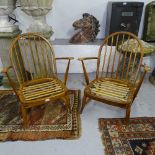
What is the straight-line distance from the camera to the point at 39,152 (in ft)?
5.79

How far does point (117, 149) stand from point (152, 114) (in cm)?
74

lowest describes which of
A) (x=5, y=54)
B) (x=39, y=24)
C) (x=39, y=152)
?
(x=39, y=152)

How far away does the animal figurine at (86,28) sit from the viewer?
117 inches

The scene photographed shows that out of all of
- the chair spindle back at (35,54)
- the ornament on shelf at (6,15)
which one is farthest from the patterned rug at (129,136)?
the ornament on shelf at (6,15)

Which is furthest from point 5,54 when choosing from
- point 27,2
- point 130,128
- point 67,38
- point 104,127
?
point 130,128

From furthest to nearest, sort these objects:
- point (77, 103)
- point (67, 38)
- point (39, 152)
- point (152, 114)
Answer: point (67, 38) → point (77, 103) → point (152, 114) → point (39, 152)

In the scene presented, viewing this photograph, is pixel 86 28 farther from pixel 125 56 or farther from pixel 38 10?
pixel 125 56

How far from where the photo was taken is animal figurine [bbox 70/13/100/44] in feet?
9.77

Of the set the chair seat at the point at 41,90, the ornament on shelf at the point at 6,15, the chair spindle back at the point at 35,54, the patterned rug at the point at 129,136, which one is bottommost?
the patterned rug at the point at 129,136

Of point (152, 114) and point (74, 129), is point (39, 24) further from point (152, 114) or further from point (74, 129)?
point (152, 114)

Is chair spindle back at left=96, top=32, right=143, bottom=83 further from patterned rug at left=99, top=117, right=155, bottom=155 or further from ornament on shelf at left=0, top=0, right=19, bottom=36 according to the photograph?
ornament on shelf at left=0, top=0, right=19, bottom=36

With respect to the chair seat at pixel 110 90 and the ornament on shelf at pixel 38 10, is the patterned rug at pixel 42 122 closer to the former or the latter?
the chair seat at pixel 110 90

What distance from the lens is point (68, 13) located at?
3.17m

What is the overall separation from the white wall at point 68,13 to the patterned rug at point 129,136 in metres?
1.80
